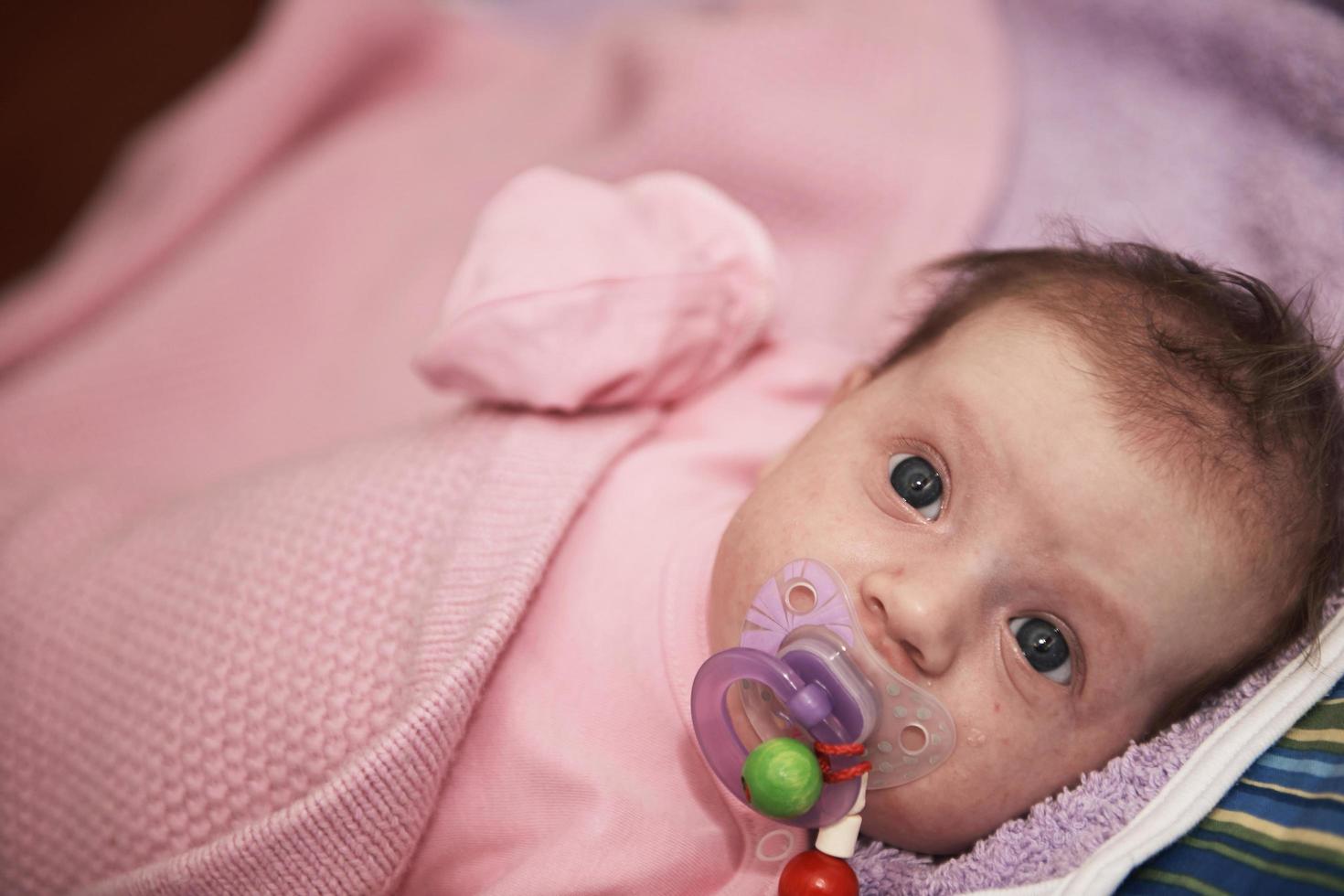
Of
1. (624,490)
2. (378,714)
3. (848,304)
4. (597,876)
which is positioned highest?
(848,304)

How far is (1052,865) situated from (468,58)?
1539mm

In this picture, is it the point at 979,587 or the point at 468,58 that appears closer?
the point at 979,587

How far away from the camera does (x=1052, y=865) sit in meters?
0.94

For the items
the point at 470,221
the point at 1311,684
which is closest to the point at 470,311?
the point at 470,221

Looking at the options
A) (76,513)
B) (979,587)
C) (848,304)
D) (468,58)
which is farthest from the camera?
(468,58)

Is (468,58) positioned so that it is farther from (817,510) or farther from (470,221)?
(817,510)

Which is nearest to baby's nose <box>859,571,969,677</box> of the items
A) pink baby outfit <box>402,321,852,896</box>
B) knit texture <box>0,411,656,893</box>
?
pink baby outfit <box>402,321,852,896</box>

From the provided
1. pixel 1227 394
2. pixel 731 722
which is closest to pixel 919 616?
pixel 731 722

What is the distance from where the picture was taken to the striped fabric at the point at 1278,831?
2.71 ft

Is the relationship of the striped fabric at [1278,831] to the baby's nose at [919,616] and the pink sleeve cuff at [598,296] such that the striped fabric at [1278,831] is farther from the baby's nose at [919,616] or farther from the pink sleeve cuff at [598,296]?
the pink sleeve cuff at [598,296]

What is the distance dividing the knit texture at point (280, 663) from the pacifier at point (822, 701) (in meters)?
0.25

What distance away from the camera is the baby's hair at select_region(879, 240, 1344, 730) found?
902 mm

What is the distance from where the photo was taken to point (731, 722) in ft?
3.15

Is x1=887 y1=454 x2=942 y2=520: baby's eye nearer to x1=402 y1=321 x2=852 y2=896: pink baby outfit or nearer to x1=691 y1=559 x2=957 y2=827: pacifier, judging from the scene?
x1=691 y1=559 x2=957 y2=827: pacifier
